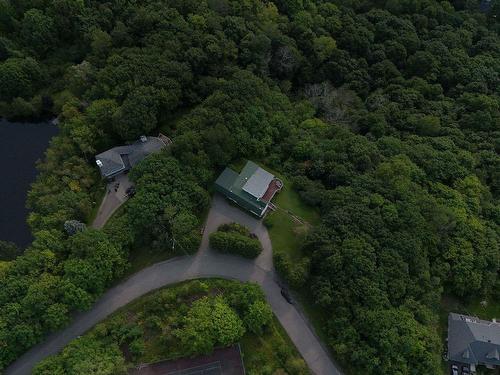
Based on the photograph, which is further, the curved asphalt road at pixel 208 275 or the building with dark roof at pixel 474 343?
the building with dark roof at pixel 474 343

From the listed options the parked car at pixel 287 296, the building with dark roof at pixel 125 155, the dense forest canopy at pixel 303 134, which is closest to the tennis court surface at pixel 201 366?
the parked car at pixel 287 296

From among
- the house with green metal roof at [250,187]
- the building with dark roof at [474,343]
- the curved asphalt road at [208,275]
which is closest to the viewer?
the curved asphalt road at [208,275]

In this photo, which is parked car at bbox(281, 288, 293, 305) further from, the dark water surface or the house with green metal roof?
the dark water surface

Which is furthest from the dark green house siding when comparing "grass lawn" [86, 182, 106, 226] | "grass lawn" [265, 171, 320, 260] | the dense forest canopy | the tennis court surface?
the tennis court surface

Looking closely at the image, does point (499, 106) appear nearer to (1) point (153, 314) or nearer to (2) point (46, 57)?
(1) point (153, 314)

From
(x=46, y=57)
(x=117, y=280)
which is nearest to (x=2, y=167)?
(x=46, y=57)

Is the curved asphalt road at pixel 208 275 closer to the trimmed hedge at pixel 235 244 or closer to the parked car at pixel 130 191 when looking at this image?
the trimmed hedge at pixel 235 244
